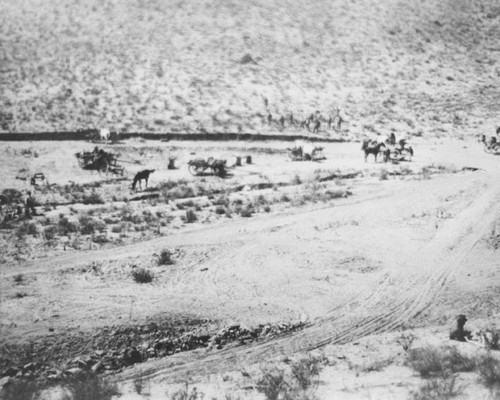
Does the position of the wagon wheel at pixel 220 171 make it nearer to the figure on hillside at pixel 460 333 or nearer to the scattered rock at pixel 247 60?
the figure on hillside at pixel 460 333

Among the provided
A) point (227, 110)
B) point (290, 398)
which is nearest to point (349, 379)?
point (290, 398)

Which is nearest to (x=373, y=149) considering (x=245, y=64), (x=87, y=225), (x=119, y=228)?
(x=119, y=228)

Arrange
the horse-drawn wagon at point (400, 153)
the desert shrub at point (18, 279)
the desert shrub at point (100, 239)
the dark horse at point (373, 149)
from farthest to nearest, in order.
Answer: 1. the horse-drawn wagon at point (400, 153)
2. the dark horse at point (373, 149)
3. the desert shrub at point (100, 239)
4. the desert shrub at point (18, 279)

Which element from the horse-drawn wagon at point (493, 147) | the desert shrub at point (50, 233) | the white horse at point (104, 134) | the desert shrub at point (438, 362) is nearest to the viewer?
the desert shrub at point (438, 362)

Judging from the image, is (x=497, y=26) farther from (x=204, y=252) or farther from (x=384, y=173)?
(x=204, y=252)

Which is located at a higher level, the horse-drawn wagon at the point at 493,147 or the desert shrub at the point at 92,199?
the horse-drawn wagon at the point at 493,147

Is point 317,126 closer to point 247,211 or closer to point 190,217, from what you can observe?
point 247,211

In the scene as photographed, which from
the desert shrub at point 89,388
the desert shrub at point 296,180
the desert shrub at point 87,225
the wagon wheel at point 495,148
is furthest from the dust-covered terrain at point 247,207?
the wagon wheel at point 495,148
